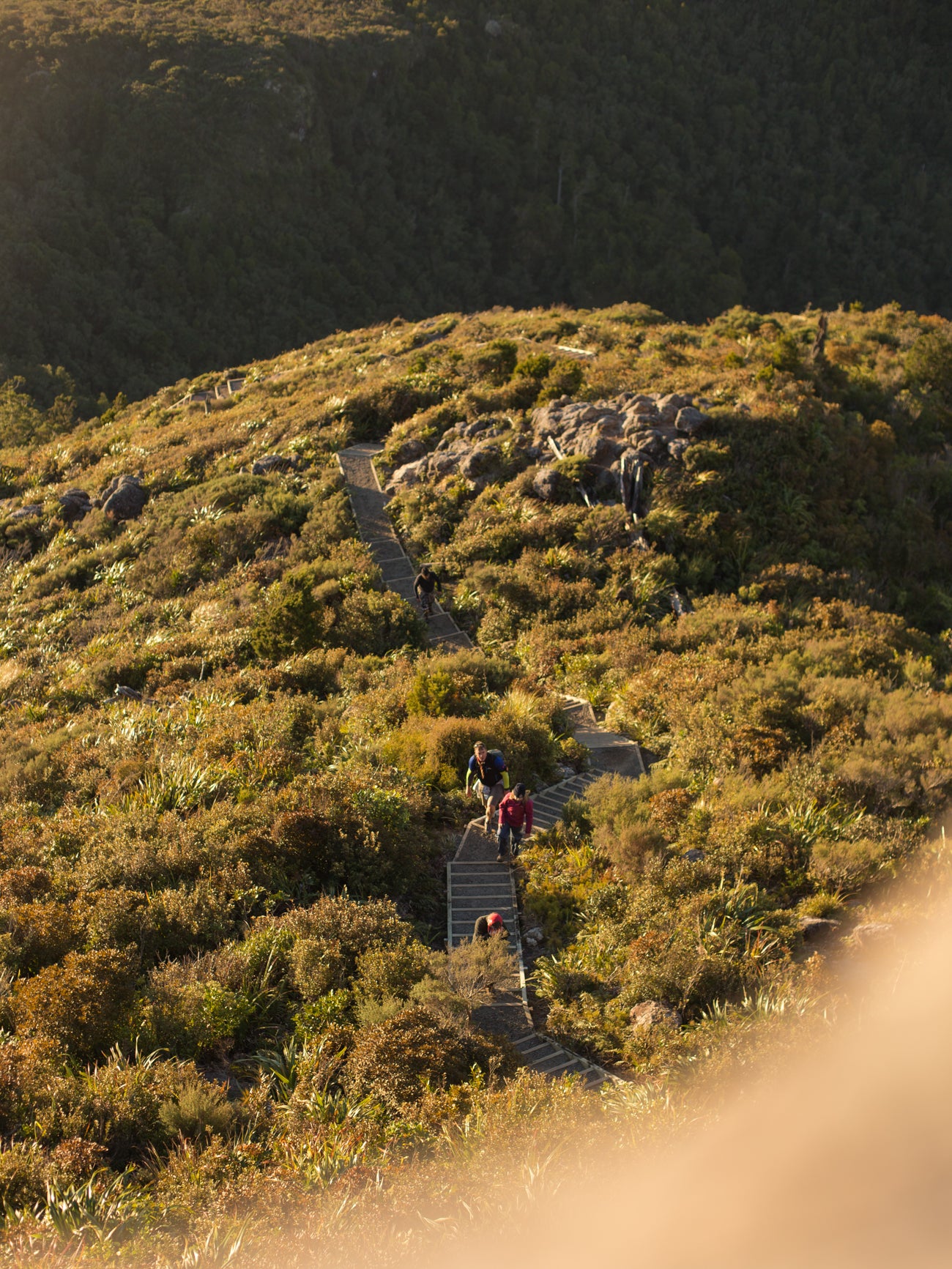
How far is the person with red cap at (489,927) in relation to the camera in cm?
820

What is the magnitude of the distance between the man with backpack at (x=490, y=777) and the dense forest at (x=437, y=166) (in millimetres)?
59342

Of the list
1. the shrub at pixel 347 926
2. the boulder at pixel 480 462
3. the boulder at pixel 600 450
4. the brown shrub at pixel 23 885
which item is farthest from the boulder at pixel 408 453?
the shrub at pixel 347 926

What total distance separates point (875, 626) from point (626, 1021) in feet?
35.4

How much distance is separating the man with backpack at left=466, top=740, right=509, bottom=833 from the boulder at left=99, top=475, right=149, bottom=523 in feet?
59.0

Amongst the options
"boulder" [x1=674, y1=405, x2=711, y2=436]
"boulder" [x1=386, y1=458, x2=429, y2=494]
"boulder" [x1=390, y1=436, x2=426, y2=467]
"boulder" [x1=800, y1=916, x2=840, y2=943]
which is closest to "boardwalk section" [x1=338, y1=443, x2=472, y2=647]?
"boulder" [x1=386, y1=458, x2=429, y2=494]

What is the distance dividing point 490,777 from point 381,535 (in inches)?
447

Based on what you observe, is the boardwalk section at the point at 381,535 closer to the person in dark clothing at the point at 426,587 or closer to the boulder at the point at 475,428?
the person in dark clothing at the point at 426,587

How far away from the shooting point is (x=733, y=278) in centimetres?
8562

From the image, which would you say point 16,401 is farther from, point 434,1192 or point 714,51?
point 714,51

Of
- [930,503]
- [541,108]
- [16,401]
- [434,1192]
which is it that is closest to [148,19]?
[541,108]

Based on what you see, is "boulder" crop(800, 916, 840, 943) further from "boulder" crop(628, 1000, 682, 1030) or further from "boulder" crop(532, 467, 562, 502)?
"boulder" crop(532, 467, 562, 502)

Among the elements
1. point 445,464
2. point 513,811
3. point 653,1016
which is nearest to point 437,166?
point 445,464

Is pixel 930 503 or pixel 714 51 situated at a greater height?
pixel 714 51

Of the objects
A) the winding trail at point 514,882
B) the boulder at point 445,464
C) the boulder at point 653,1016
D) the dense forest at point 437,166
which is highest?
the dense forest at point 437,166
